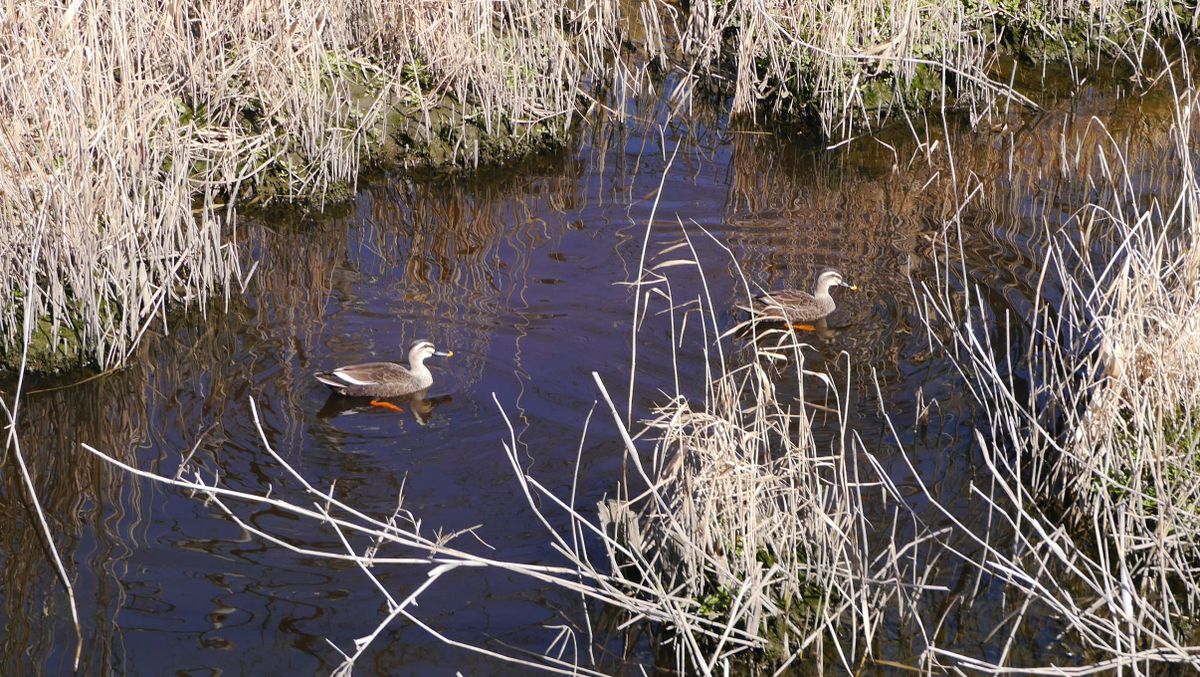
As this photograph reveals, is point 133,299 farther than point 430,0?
No

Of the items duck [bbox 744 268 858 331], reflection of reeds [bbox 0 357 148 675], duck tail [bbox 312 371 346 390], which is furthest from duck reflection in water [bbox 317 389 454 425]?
duck [bbox 744 268 858 331]

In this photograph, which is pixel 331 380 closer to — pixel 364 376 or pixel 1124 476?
pixel 364 376

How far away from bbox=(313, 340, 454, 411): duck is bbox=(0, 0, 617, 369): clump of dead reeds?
1247mm

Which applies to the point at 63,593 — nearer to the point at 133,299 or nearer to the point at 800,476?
the point at 133,299

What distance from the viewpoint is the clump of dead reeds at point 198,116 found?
286 inches

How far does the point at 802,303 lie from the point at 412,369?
8.24ft

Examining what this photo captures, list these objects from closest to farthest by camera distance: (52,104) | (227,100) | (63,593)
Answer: (63,593), (52,104), (227,100)

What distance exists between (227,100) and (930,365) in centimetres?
555

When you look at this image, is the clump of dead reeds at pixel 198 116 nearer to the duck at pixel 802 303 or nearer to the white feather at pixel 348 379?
the white feather at pixel 348 379

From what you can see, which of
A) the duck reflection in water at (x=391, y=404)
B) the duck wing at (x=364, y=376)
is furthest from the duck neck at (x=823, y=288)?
the duck wing at (x=364, y=376)

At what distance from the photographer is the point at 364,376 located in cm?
753

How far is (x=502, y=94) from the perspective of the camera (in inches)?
434

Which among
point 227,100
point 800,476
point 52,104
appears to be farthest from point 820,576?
point 227,100

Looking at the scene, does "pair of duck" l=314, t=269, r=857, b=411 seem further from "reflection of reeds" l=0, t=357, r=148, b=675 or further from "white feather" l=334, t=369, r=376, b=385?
"reflection of reeds" l=0, t=357, r=148, b=675
